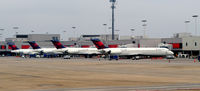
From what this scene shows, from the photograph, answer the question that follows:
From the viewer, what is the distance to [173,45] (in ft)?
535

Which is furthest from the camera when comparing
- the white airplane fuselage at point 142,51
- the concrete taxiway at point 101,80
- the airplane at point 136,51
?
the airplane at point 136,51

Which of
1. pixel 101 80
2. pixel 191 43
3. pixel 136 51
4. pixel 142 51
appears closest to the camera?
pixel 101 80

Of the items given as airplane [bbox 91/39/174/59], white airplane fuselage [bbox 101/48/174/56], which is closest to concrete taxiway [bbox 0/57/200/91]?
white airplane fuselage [bbox 101/48/174/56]

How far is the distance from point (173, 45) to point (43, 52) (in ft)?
198

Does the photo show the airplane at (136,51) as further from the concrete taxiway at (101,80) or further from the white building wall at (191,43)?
the concrete taxiway at (101,80)

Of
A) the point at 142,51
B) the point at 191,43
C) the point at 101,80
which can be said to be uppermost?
the point at 191,43

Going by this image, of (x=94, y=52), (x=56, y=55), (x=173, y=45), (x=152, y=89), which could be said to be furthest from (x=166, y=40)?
(x=152, y=89)

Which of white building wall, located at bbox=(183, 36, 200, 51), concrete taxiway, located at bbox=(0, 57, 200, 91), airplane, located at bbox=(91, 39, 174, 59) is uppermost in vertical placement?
white building wall, located at bbox=(183, 36, 200, 51)

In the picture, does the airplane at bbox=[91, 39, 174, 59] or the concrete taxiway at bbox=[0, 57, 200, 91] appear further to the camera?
the airplane at bbox=[91, 39, 174, 59]

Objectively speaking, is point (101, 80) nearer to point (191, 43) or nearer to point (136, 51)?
point (136, 51)

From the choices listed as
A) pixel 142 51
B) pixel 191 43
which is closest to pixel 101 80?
pixel 142 51

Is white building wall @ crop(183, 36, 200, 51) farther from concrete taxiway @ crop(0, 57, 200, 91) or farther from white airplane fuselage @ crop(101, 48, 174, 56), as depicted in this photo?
concrete taxiway @ crop(0, 57, 200, 91)

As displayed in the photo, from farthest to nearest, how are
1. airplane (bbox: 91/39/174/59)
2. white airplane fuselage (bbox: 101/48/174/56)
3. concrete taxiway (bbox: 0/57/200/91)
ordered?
airplane (bbox: 91/39/174/59) < white airplane fuselage (bbox: 101/48/174/56) < concrete taxiway (bbox: 0/57/200/91)

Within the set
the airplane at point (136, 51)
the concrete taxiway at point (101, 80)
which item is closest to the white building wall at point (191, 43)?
the airplane at point (136, 51)
